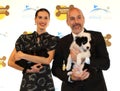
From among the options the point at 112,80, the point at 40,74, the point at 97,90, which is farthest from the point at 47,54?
the point at 112,80

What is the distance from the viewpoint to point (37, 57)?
2133 millimetres

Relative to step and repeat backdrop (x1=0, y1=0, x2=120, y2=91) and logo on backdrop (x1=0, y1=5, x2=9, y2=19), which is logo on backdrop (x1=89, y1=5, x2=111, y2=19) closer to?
step and repeat backdrop (x1=0, y1=0, x2=120, y2=91)

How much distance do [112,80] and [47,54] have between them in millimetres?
668

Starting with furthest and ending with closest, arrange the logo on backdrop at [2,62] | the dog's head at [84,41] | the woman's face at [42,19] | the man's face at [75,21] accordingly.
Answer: the logo on backdrop at [2,62] → the woman's face at [42,19] → the man's face at [75,21] → the dog's head at [84,41]

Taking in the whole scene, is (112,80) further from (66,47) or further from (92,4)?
(92,4)

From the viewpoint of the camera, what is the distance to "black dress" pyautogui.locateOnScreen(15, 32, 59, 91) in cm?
214

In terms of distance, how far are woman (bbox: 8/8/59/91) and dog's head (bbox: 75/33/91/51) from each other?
0.30m

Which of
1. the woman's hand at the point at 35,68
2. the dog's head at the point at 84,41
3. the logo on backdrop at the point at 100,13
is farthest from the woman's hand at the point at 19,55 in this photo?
the logo on backdrop at the point at 100,13

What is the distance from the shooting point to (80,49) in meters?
1.98

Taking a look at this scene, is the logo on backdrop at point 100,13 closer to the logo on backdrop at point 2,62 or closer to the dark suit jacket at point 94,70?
the dark suit jacket at point 94,70

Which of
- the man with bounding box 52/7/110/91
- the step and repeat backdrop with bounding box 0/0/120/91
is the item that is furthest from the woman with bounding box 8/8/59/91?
the step and repeat backdrop with bounding box 0/0/120/91

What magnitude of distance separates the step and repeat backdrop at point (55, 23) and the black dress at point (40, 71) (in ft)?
0.85

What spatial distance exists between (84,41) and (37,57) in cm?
43

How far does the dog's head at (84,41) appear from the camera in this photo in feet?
6.39
